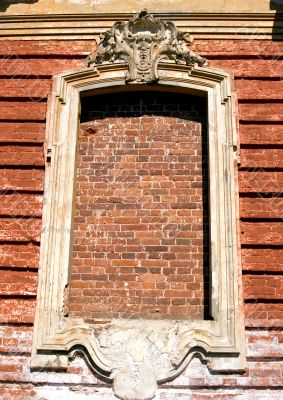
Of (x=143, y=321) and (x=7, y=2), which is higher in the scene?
(x=7, y=2)

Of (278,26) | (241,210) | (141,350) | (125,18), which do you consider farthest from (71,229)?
(278,26)

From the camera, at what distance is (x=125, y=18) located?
6.86 metres

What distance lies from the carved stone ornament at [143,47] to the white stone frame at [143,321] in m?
0.11

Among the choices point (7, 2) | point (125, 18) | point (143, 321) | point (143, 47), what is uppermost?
point (7, 2)

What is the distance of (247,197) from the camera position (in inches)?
237

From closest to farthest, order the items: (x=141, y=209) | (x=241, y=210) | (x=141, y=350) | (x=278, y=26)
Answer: (x=141, y=350)
(x=241, y=210)
(x=141, y=209)
(x=278, y=26)

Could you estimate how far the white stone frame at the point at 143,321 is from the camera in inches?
213

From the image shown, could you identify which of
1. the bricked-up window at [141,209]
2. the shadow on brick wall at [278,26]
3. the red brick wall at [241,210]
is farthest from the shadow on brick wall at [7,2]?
the shadow on brick wall at [278,26]

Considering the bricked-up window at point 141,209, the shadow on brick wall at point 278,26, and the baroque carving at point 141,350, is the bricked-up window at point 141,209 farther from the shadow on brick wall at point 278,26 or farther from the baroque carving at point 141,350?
the shadow on brick wall at point 278,26

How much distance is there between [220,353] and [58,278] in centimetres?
188

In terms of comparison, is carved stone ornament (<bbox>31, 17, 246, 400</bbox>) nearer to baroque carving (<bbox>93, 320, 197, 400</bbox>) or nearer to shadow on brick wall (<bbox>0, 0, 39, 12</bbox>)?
baroque carving (<bbox>93, 320, 197, 400</bbox>)

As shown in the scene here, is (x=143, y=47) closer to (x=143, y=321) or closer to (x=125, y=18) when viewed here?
(x=125, y=18)

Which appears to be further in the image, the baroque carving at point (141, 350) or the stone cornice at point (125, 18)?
the stone cornice at point (125, 18)

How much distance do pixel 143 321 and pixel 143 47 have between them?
3.32 m
